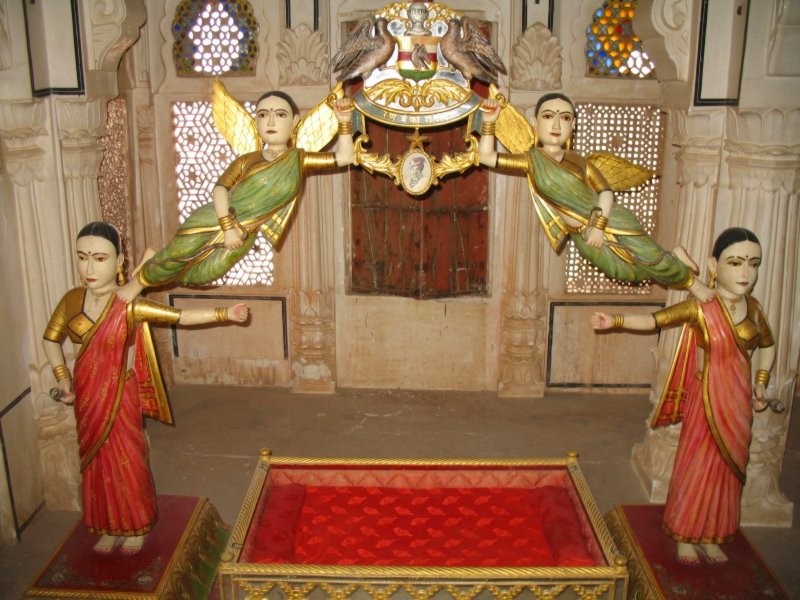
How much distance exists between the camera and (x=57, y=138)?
467cm

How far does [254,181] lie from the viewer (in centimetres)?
348

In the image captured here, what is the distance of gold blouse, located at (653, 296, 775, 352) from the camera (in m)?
3.70

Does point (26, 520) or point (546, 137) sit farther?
point (26, 520)

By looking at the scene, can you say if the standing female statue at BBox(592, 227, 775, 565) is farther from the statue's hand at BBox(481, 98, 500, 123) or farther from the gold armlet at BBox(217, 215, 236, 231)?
the gold armlet at BBox(217, 215, 236, 231)

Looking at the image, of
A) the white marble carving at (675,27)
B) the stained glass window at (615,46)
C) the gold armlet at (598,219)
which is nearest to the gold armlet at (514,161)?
the gold armlet at (598,219)

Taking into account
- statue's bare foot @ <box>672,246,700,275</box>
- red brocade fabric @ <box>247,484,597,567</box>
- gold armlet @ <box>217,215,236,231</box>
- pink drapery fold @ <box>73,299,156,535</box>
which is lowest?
red brocade fabric @ <box>247,484,597,567</box>

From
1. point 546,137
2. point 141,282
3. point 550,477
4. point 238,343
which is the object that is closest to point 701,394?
point 550,477

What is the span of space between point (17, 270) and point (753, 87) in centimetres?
437

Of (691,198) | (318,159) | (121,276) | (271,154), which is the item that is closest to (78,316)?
(121,276)

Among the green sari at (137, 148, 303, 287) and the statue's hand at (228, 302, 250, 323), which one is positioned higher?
the green sari at (137, 148, 303, 287)

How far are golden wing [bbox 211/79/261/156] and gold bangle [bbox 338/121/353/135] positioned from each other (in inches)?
16.8

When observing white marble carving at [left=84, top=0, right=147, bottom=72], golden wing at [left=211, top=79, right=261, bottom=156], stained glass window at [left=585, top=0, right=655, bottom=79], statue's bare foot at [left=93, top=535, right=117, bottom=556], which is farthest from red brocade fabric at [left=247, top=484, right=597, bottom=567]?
stained glass window at [left=585, top=0, right=655, bottom=79]

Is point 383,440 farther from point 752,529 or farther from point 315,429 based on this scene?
point 752,529

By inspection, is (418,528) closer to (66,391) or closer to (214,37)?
(66,391)
